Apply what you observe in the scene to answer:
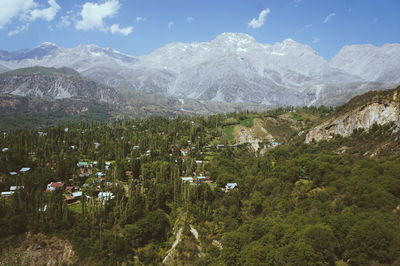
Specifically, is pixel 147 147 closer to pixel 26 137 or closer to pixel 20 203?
pixel 26 137

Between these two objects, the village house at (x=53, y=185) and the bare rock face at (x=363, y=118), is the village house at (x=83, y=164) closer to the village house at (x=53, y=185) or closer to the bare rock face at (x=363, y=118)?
the village house at (x=53, y=185)

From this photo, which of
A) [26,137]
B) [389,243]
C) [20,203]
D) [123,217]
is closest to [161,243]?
[123,217]

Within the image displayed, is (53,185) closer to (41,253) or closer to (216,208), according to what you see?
(41,253)

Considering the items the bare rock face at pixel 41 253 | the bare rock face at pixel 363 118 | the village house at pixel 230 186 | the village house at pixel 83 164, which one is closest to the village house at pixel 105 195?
the bare rock face at pixel 41 253

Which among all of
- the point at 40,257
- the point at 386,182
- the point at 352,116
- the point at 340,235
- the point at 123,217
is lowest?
the point at 40,257

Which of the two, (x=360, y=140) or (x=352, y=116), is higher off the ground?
(x=352, y=116)

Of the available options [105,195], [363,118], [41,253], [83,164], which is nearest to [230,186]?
[105,195]

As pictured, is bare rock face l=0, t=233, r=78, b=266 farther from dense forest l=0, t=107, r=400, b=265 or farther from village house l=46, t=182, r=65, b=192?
village house l=46, t=182, r=65, b=192
